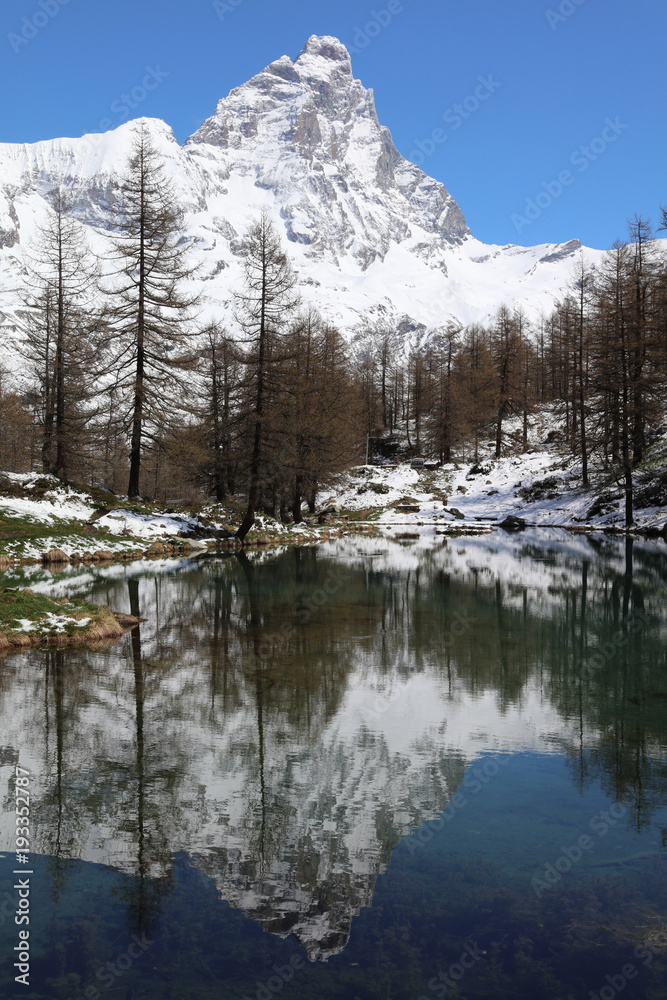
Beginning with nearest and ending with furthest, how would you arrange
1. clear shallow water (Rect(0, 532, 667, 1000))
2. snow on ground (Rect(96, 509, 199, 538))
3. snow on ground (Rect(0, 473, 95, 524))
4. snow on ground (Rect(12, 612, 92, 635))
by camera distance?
clear shallow water (Rect(0, 532, 667, 1000)) → snow on ground (Rect(12, 612, 92, 635)) → snow on ground (Rect(0, 473, 95, 524)) → snow on ground (Rect(96, 509, 199, 538))

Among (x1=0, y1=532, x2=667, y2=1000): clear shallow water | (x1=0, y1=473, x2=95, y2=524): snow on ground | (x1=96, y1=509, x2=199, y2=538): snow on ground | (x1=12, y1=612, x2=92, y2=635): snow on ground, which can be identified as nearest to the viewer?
(x1=0, y1=532, x2=667, y2=1000): clear shallow water

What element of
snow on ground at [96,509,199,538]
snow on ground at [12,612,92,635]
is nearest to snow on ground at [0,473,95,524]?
snow on ground at [96,509,199,538]

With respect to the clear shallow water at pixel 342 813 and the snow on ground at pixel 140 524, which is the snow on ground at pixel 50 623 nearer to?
the clear shallow water at pixel 342 813

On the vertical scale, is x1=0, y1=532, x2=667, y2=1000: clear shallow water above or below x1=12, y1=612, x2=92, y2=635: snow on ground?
below

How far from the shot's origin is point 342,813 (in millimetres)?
6797

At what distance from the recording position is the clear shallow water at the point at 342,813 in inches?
185

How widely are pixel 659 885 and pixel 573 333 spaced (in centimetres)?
5916

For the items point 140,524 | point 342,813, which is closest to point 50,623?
point 342,813

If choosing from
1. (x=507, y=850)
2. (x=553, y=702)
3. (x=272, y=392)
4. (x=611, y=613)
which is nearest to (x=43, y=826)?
(x=507, y=850)

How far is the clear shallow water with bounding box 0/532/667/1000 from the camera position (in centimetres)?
470

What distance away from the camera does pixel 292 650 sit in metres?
13.4

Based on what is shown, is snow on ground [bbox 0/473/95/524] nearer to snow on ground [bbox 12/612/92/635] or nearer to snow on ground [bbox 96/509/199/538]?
snow on ground [bbox 96/509/199/538]

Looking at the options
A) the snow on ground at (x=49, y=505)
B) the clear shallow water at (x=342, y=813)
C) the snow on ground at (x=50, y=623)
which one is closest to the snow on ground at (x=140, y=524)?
the snow on ground at (x=49, y=505)

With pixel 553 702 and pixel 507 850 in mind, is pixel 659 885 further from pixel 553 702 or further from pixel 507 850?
pixel 553 702
